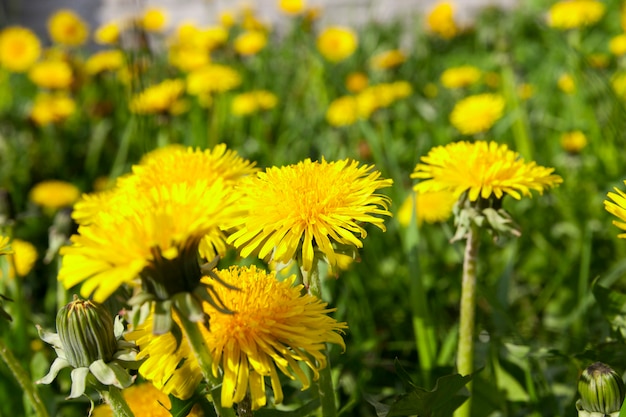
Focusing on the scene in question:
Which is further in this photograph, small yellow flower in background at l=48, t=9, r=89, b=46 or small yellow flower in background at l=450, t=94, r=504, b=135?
small yellow flower in background at l=48, t=9, r=89, b=46

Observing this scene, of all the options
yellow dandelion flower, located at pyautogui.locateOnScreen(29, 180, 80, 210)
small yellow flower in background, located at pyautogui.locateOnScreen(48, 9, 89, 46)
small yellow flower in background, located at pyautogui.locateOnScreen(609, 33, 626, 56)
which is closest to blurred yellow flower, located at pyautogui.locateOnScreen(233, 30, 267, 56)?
small yellow flower in background, located at pyautogui.locateOnScreen(48, 9, 89, 46)

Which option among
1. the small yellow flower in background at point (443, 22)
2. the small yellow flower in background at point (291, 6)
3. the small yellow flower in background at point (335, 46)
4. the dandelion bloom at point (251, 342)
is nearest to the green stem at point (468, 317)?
the dandelion bloom at point (251, 342)

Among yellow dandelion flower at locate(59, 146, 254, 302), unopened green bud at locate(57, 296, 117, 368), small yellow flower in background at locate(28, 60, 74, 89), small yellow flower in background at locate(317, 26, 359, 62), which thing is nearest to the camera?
yellow dandelion flower at locate(59, 146, 254, 302)

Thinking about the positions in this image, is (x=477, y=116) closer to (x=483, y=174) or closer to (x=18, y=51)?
(x=483, y=174)

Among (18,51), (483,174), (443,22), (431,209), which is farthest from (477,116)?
(18,51)

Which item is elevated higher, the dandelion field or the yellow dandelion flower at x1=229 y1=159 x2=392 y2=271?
the yellow dandelion flower at x1=229 y1=159 x2=392 y2=271

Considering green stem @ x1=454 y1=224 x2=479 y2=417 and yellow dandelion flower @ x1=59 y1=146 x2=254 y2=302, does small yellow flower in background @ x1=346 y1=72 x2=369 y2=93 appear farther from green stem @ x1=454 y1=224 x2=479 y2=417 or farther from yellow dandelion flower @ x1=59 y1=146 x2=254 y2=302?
yellow dandelion flower @ x1=59 y1=146 x2=254 y2=302

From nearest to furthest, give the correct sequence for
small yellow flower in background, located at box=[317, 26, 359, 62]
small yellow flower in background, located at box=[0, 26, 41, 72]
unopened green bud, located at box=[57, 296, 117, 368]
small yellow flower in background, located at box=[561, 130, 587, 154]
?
unopened green bud, located at box=[57, 296, 117, 368]
small yellow flower in background, located at box=[561, 130, 587, 154]
small yellow flower in background, located at box=[0, 26, 41, 72]
small yellow flower in background, located at box=[317, 26, 359, 62]
